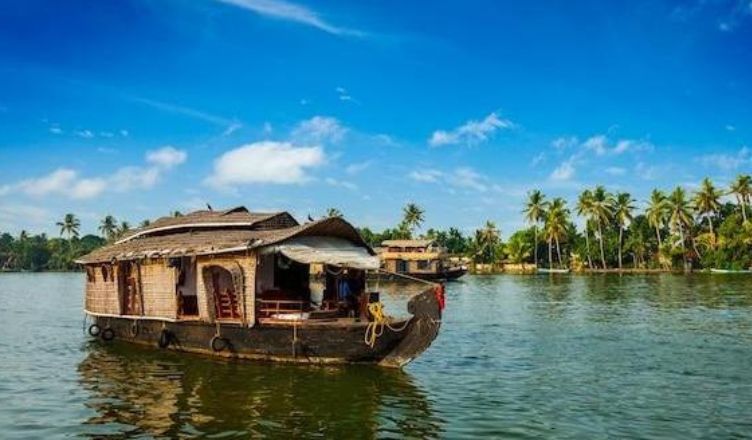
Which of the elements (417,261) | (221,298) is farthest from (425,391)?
(417,261)

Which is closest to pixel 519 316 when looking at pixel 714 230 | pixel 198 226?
pixel 198 226

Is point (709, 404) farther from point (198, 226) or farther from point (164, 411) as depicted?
point (198, 226)

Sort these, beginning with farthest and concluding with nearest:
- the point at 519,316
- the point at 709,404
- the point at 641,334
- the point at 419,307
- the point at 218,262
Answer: the point at 519,316 < the point at 641,334 < the point at 218,262 < the point at 419,307 < the point at 709,404

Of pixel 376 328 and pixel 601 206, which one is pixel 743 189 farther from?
pixel 376 328

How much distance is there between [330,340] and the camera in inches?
534

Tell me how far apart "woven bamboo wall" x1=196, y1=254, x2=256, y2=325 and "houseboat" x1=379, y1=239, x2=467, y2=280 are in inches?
1630

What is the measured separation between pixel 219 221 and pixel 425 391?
7171 millimetres

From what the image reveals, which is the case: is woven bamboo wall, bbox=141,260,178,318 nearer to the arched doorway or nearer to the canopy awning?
the arched doorway

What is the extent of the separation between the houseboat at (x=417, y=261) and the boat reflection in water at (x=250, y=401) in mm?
42291

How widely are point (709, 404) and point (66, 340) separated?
685 inches

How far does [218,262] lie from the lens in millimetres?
14852

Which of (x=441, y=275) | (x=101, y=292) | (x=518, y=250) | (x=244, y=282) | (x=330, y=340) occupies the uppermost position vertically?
(x=518, y=250)

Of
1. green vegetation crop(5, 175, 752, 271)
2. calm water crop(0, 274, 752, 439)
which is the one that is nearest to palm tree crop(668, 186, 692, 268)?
green vegetation crop(5, 175, 752, 271)

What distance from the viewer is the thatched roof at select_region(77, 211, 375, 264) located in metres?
14.2
